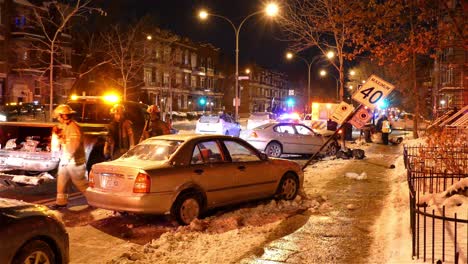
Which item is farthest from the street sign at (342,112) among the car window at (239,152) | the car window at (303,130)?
the car window at (303,130)

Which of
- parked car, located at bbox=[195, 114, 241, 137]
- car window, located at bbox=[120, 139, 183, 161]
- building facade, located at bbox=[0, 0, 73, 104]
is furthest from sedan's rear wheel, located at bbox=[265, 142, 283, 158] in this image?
building facade, located at bbox=[0, 0, 73, 104]

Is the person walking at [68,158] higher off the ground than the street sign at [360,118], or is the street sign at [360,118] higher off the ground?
the street sign at [360,118]

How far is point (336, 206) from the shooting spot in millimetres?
10000

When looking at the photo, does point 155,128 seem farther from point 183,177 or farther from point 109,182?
→ point 183,177

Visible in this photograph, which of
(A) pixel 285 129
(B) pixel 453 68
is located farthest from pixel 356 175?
(B) pixel 453 68

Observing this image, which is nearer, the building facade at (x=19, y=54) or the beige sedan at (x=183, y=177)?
the beige sedan at (x=183, y=177)

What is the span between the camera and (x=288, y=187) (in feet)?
34.2

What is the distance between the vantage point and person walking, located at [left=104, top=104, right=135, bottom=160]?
12.7m

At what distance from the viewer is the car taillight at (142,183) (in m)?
7.88

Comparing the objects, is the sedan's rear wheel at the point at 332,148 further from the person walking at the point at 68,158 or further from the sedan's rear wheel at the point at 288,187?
the person walking at the point at 68,158

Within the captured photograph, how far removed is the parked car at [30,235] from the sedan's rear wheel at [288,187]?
209 inches

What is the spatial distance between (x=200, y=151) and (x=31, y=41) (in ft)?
125

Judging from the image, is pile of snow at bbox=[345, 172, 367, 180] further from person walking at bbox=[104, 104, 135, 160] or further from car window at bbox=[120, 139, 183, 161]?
car window at bbox=[120, 139, 183, 161]

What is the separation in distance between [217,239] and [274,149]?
1221 centimetres
